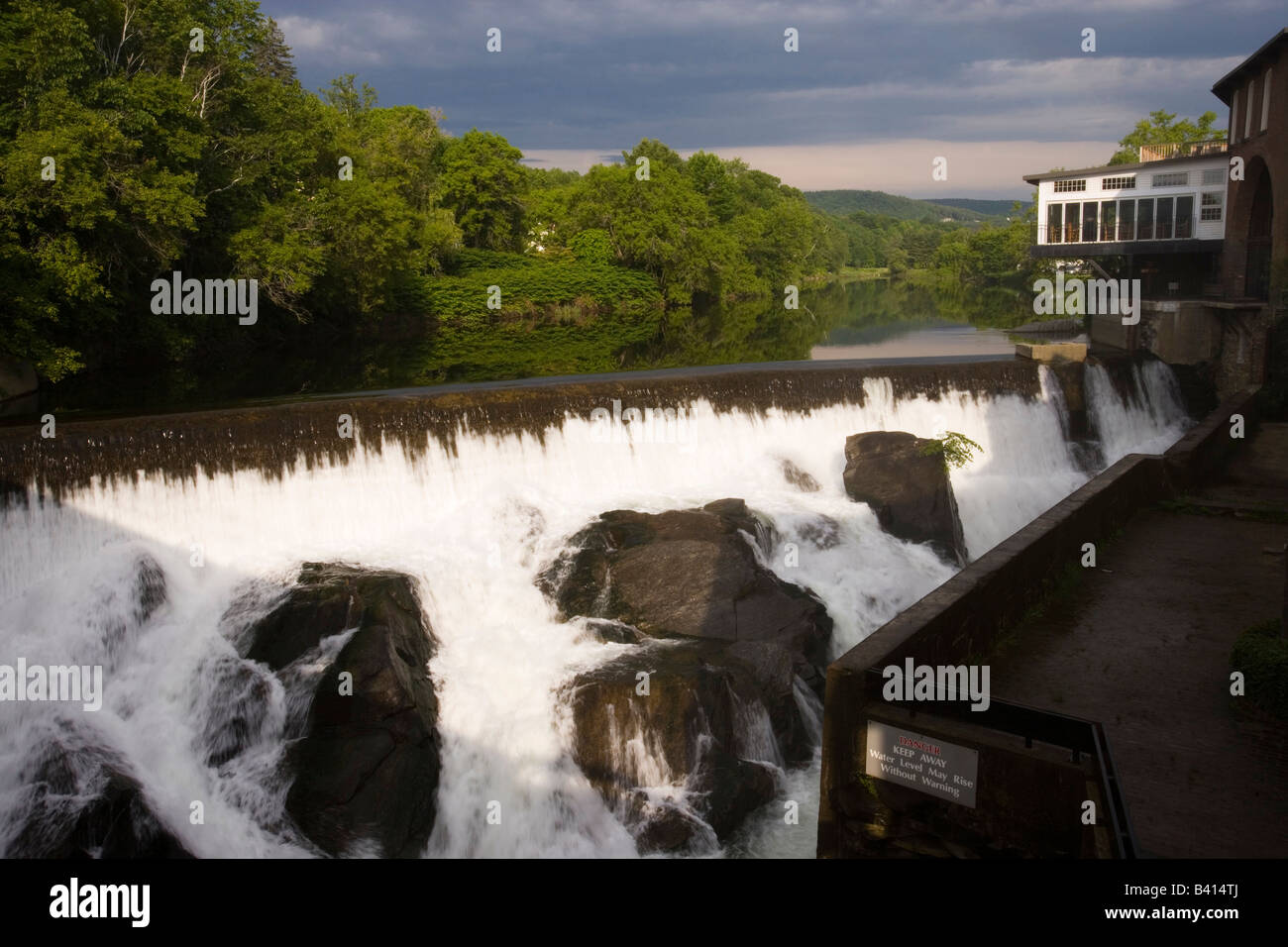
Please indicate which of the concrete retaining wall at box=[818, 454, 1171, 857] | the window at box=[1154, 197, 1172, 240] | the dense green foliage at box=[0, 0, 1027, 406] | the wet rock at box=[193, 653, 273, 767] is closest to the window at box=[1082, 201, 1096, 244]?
the window at box=[1154, 197, 1172, 240]

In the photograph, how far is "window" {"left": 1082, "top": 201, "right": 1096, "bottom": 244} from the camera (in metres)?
42.3

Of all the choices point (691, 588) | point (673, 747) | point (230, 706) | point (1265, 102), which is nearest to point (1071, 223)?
point (1265, 102)

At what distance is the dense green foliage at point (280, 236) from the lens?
70.2ft

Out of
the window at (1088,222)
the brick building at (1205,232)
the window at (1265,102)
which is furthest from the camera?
the window at (1088,222)

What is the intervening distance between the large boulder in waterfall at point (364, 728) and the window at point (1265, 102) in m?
31.2

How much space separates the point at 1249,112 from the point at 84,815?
1482 inches

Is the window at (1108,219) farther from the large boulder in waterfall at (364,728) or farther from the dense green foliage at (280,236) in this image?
the large boulder in waterfall at (364,728)

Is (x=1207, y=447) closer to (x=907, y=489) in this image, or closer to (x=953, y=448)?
(x=953, y=448)

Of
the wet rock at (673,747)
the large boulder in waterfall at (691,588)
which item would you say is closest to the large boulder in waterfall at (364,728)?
the wet rock at (673,747)

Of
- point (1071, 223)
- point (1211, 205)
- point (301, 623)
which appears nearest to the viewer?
point (301, 623)

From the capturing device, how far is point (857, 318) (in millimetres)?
57188

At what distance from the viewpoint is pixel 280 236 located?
3119 cm
